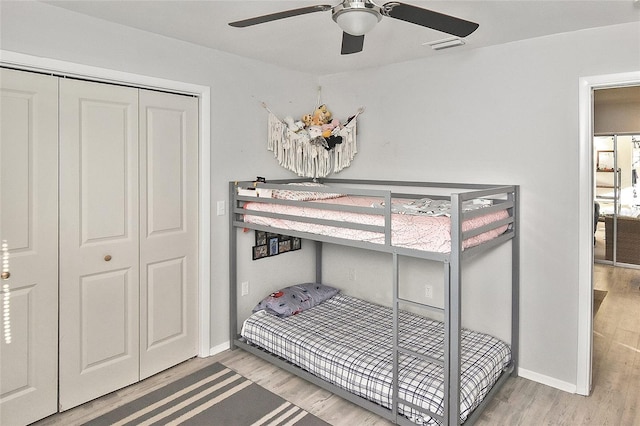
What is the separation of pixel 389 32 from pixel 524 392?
8.31 feet

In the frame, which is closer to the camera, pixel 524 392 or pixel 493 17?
pixel 493 17

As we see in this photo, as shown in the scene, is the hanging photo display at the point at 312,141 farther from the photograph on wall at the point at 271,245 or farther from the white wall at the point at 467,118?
the photograph on wall at the point at 271,245

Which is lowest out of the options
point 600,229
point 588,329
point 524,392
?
point 524,392

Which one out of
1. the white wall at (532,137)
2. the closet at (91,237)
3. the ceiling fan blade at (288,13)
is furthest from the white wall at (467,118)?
the ceiling fan blade at (288,13)

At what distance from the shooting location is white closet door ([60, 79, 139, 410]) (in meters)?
2.50

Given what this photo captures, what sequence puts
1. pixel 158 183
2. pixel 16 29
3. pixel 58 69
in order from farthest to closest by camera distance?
pixel 158 183
pixel 58 69
pixel 16 29

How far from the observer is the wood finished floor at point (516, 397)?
246 cm

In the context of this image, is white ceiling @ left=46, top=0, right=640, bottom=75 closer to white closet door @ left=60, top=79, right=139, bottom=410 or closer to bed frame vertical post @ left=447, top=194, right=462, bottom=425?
white closet door @ left=60, top=79, right=139, bottom=410

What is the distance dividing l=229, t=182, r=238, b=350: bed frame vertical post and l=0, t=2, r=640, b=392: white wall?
5 centimetres

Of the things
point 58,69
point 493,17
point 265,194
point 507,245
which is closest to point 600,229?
point 507,245

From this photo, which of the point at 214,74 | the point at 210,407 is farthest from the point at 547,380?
the point at 214,74

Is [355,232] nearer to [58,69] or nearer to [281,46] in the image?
[281,46]

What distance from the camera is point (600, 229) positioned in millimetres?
6414

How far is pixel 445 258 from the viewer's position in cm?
→ 217
